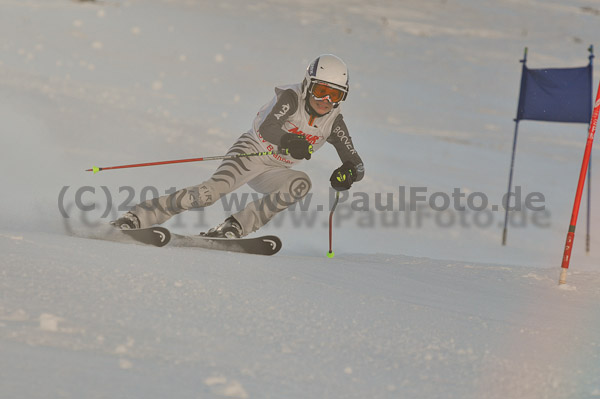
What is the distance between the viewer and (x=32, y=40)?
13742 millimetres

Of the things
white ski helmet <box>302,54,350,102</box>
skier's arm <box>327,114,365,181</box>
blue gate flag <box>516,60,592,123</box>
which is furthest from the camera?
blue gate flag <box>516,60,592,123</box>

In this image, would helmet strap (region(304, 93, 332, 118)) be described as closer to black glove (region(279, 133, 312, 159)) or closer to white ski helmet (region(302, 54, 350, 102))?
white ski helmet (region(302, 54, 350, 102))

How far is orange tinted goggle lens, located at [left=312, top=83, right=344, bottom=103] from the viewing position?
5.29 m

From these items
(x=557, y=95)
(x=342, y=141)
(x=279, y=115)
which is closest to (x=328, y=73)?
(x=279, y=115)

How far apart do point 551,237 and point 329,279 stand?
4512 millimetres

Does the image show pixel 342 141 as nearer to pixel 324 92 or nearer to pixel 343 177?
pixel 343 177

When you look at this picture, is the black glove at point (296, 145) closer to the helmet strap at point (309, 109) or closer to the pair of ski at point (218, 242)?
the helmet strap at point (309, 109)

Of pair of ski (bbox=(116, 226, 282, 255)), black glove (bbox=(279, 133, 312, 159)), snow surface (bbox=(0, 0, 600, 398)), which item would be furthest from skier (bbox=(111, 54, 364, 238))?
snow surface (bbox=(0, 0, 600, 398))

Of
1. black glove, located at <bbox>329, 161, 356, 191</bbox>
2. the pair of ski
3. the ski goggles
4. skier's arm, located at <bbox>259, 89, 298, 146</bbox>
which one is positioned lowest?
the pair of ski

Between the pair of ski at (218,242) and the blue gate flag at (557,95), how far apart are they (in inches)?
151

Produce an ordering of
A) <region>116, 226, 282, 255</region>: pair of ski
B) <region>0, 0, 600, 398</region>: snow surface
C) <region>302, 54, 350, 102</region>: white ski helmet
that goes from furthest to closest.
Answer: <region>302, 54, 350, 102</region>: white ski helmet
<region>116, 226, 282, 255</region>: pair of ski
<region>0, 0, 600, 398</region>: snow surface

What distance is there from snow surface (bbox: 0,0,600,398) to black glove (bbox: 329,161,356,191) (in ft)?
1.79

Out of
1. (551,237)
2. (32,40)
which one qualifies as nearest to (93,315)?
(551,237)

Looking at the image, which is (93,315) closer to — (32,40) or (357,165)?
(357,165)
